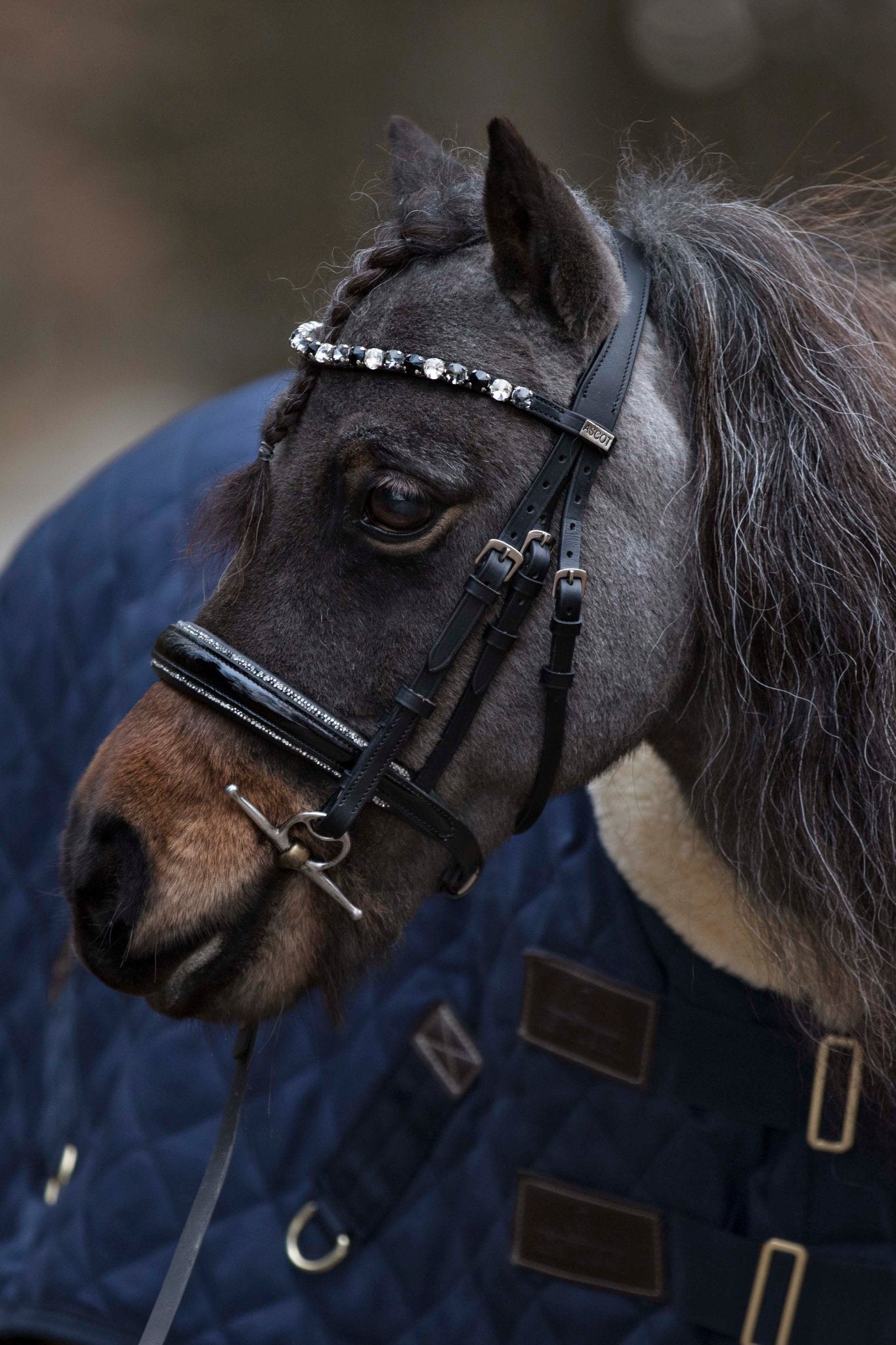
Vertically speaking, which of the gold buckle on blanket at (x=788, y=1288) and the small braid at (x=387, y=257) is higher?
the small braid at (x=387, y=257)

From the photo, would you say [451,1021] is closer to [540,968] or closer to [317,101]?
[540,968]

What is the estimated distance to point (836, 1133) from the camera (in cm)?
110

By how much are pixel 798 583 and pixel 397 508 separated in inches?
13.9

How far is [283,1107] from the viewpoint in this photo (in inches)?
57.1

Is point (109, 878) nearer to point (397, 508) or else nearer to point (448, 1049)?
point (397, 508)

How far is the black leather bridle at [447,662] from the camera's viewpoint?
3.04 ft

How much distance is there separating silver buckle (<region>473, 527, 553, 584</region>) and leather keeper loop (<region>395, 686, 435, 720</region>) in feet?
0.39

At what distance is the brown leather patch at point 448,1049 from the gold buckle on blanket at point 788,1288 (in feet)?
1.22

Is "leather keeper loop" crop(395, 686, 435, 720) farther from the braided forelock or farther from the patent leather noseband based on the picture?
the braided forelock

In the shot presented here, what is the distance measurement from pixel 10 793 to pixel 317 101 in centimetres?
365

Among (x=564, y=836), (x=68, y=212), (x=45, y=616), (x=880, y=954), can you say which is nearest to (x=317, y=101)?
(x=68, y=212)

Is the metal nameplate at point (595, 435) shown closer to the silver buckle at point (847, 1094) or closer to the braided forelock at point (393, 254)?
the braided forelock at point (393, 254)

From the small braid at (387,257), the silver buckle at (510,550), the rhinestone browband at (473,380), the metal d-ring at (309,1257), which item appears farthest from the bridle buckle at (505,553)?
the metal d-ring at (309,1257)

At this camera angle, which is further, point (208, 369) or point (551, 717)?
point (208, 369)
